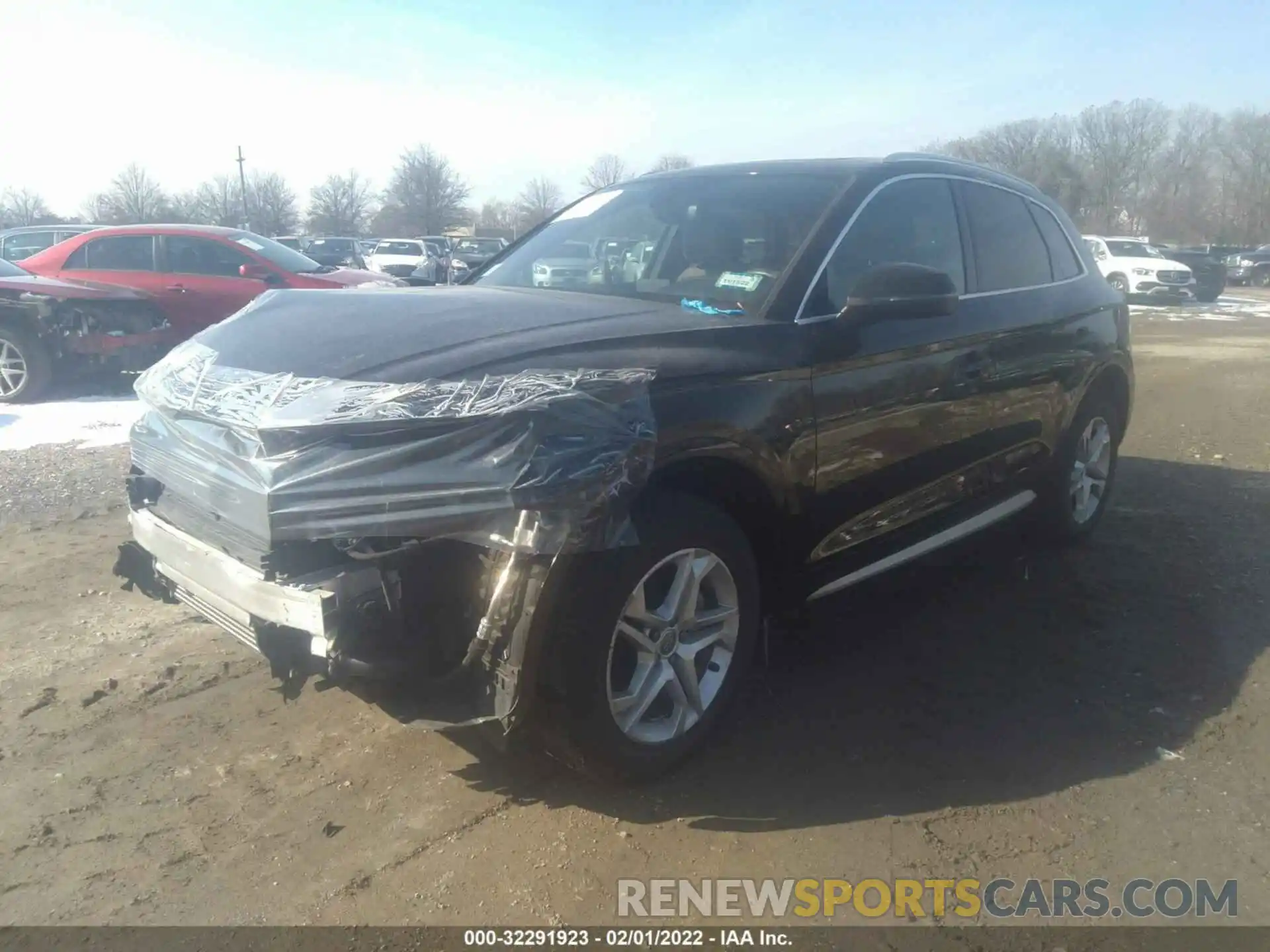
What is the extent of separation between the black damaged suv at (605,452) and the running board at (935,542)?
2 centimetres

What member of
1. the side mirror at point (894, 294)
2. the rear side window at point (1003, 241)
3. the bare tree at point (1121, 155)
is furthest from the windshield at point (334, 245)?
the bare tree at point (1121, 155)

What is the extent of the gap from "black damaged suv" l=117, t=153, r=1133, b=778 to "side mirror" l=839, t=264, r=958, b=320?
0.01m

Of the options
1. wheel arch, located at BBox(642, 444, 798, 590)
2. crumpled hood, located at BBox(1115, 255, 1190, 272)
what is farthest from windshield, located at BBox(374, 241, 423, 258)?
wheel arch, located at BBox(642, 444, 798, 590)

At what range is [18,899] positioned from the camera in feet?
8.39

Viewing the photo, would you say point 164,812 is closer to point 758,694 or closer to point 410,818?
point 410,818

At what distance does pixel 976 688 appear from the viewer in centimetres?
370

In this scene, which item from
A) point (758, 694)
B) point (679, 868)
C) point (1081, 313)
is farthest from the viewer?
point (1081, 313)

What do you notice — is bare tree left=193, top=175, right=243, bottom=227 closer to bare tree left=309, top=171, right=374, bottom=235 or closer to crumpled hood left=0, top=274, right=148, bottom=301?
bare tree left=309, top=171, right=374, bottom=235

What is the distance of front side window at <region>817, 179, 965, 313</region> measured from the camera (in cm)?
359

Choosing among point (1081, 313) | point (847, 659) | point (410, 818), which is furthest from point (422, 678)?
point (1081, 313)

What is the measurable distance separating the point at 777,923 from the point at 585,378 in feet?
4.89

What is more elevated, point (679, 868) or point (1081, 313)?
point (1081, 313)

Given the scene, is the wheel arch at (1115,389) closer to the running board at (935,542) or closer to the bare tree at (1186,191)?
the running board at (935,542)

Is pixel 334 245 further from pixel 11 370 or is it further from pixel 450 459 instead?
pixel 450 459
